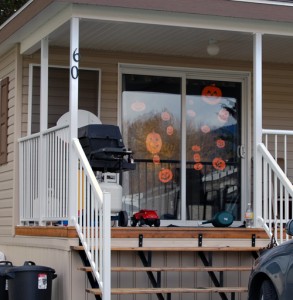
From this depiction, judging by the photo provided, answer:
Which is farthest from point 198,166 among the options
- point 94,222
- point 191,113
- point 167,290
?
point 167,290

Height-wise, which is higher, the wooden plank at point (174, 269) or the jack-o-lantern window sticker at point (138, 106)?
the jack-o-lantern window sticker at point (138, 106)

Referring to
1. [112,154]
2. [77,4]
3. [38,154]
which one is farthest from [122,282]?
[77,4]

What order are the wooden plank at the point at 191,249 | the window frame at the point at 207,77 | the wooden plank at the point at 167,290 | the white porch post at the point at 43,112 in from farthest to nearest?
1. the window frame at the point at 207,77
2. the white porch post at the point at 43,112
3. the wooden plank at the point at 191,249
4. the wooden plank at the point at 167,290

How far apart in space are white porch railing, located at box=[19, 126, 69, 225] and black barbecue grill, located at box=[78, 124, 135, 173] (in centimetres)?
35

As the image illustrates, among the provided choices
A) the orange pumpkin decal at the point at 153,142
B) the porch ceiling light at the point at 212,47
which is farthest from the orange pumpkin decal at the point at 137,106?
the porch ceiling light at the point at 212,47

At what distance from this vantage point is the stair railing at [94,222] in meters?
8.44

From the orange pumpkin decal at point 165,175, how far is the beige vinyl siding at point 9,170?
217cm

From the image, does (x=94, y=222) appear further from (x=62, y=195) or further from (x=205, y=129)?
(x=205, y=129)

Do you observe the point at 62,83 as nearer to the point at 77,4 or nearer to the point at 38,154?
the point at 38,154

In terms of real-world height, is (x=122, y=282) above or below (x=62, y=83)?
below

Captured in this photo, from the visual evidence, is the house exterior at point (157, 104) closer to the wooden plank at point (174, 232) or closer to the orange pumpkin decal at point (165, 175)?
the orange pumpkin decal at point (165, 175)

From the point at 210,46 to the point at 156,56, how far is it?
1.18m

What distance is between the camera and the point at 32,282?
29.8ft

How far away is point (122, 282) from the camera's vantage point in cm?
953
